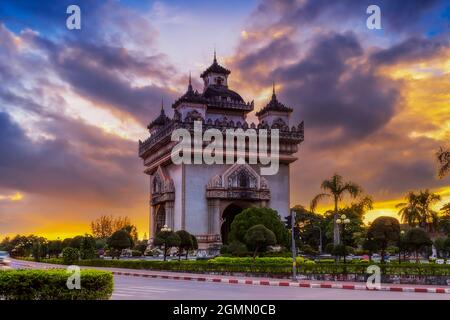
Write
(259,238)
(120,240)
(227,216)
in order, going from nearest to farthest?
(259,238)
(120,240)
(227,216)

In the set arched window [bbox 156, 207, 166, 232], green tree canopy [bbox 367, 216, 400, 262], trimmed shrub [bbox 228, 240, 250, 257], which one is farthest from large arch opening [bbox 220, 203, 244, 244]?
green tree canopy [bbox 367, 216, 400, 262]

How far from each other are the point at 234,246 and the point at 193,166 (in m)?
19.2

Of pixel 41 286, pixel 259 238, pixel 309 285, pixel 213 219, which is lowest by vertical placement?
pixel 309 285

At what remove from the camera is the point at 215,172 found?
6147 cm

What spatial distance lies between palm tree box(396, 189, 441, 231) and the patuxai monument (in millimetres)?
14859

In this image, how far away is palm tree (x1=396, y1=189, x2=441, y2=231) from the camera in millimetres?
67375

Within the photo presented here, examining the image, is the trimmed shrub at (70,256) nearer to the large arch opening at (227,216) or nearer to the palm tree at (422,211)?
the large arch opening at (227,216)

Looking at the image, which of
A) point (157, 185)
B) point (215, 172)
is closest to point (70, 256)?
point (215, 172)

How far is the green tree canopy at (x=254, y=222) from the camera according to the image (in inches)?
1804

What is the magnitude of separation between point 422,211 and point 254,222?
2987cm

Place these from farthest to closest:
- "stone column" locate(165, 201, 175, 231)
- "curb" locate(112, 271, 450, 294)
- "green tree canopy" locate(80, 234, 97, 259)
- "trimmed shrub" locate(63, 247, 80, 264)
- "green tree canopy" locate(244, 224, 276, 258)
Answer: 1. "stone column" locate(165, 201, 175, 231)
2. "green tree canopy" locate(80, 234, 97, 259)
3. "trimmed shrub" locate(63, 247, 80, 264)
4. "green tree canopy" locate(244, 224, 276, 258)
5. "curb" locate(112, 271, 450, 294)

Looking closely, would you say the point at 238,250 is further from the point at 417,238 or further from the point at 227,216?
the point at 227,216

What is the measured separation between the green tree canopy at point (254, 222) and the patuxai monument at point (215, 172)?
36.3 ft

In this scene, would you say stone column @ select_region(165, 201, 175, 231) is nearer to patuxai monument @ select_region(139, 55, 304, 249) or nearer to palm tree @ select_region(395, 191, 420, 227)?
patuxai monument @ select_region(139, 55, 304, 249)
